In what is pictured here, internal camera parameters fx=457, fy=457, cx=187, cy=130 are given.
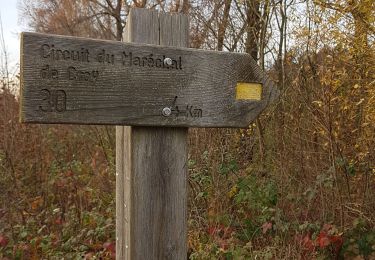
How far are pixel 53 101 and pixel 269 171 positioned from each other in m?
4.34

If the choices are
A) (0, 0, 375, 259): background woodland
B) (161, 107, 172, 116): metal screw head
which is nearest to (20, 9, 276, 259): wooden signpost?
(161, 107, 172, 116): metal screw head

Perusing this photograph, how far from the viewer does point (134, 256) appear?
5.28ft

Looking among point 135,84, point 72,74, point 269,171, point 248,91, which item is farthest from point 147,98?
point 269,171

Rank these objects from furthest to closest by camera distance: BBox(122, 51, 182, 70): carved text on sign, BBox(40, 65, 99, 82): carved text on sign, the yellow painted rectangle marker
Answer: the yellow painted rectangle marker
BBox(122, 51, 182, 70): carved text on sign
BBox(40, 65, 99, 82): carved text on sign

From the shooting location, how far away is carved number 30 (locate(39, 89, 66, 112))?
1355 millimetres

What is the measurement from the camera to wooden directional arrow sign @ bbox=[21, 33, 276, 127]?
1.35 m

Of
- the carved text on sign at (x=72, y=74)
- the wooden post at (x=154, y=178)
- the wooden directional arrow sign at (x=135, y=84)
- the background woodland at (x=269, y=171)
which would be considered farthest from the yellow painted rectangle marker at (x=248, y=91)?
the background woodland at (x=269, y=171)

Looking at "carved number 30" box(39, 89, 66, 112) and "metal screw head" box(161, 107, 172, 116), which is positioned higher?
"carved number 30" box(39, 89, 66, 112)

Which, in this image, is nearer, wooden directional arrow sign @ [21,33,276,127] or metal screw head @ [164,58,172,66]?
wooden directional arrow sign @ [21,33,276,127]

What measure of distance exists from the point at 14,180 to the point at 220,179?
7.59 feet

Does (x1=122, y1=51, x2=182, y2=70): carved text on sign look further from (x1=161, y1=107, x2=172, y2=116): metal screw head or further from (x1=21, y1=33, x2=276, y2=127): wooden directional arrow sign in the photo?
(x1=161, y1=107, x2=172, y2=116): metal screw head

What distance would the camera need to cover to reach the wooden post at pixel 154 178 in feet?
5.26

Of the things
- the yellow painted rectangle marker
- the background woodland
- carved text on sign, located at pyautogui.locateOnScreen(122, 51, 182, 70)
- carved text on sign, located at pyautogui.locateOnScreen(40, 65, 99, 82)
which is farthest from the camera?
the background woodland

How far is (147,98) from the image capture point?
60.1 inches
